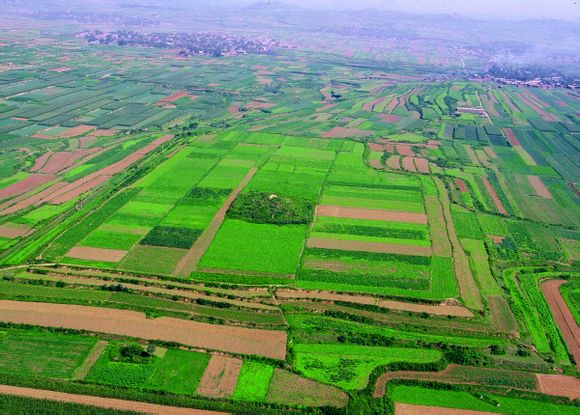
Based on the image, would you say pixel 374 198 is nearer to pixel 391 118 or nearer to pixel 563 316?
pixel 563 316

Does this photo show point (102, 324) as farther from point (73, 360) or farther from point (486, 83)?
point (486, 83)

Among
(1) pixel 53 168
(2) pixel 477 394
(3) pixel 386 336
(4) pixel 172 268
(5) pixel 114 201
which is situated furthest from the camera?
(1) pixel 53 168

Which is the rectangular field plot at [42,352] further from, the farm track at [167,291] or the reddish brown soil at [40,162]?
the reddish brown soil at [40,162]

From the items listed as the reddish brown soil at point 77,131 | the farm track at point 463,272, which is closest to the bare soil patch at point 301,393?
the farm track at point 463,272

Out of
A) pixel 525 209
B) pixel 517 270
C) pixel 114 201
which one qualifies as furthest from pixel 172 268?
pixel 525 209

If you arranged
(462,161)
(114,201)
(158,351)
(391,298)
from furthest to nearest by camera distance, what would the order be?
(462,161), (114,201), (391,298), (158,351)

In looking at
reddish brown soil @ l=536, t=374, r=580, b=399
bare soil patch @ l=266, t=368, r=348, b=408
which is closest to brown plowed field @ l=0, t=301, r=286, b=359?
bare soil patch @ l=266, t=368, r=348, b=408
